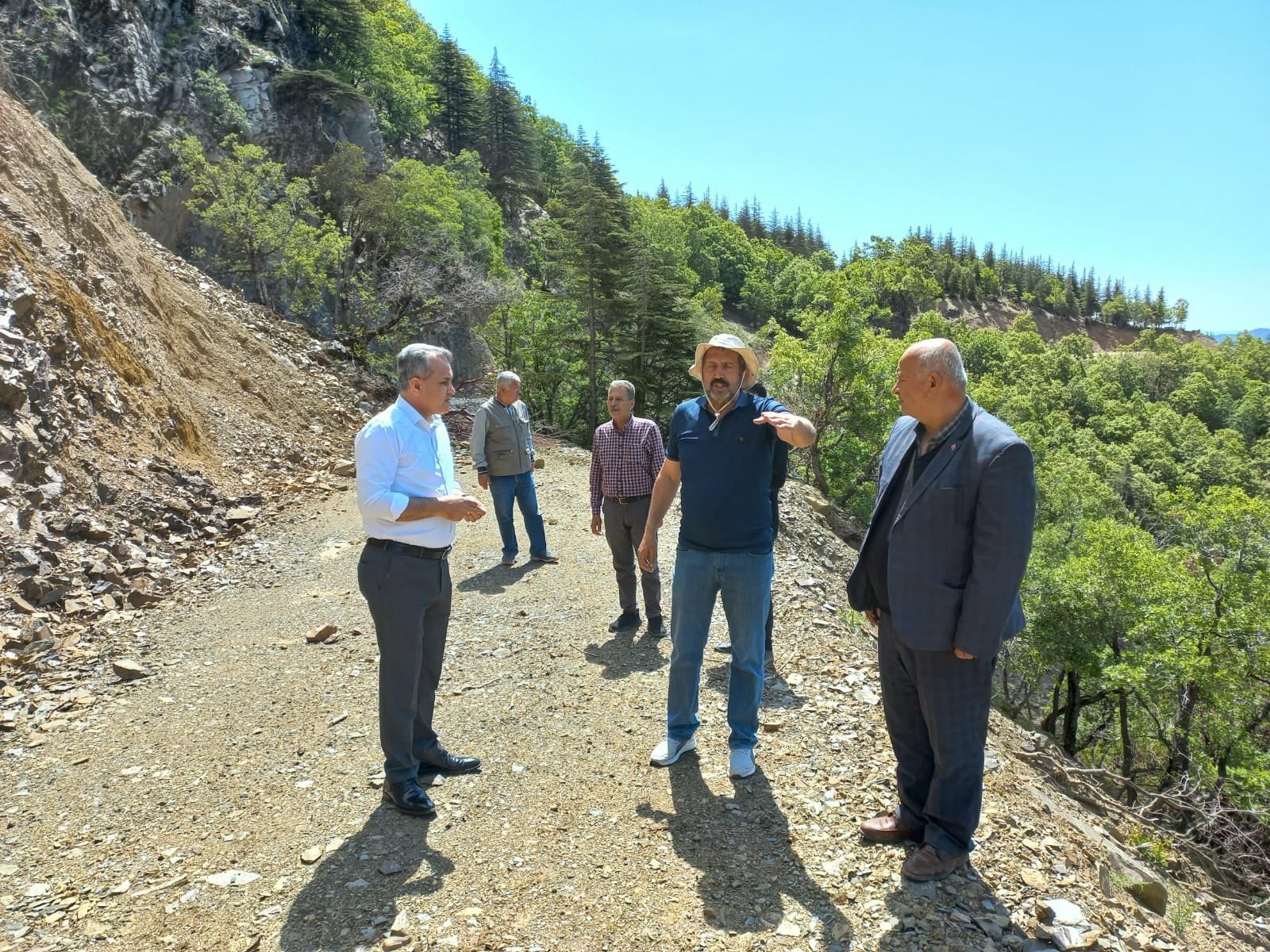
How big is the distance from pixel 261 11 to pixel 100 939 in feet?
170

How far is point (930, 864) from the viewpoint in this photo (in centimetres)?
313

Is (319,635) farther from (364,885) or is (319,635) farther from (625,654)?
(364,885)

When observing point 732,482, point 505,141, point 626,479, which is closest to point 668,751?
point 732,482

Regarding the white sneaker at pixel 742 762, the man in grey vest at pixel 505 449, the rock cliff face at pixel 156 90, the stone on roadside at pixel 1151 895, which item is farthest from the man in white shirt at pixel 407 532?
Answer: the rock cliff face at pixel 156 90

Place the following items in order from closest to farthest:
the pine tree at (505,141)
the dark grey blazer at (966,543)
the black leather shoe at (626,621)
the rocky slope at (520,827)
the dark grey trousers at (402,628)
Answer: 1. the dark grey blazer at (966,543)
2. the rocky slope at (520,827)
3. the dark grey trousers at (402,628)
4. the black leather shoe at (626,621)
5. the pine tree at (505,141)

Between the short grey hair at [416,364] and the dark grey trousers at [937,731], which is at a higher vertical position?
the short grey hair at [416,364]

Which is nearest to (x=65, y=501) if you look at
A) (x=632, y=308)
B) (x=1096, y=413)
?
(x=632, y=308)

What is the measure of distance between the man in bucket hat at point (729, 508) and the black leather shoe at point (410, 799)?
59.4 inches

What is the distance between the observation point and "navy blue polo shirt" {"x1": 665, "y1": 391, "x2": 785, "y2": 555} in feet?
11.8

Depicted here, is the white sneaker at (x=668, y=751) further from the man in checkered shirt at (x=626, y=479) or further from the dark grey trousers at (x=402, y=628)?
the man in checkered shirt at (x=626, y=479)

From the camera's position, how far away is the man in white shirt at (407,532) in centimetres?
334

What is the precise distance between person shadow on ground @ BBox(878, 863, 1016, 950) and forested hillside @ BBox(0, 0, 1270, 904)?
3.89 meters

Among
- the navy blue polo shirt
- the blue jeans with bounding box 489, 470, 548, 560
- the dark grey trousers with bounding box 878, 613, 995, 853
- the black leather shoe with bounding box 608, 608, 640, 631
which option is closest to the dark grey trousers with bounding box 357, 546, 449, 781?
the navy blue polo shirt

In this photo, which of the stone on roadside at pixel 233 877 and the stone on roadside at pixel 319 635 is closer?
the stone on roadside at pixel 233 877
